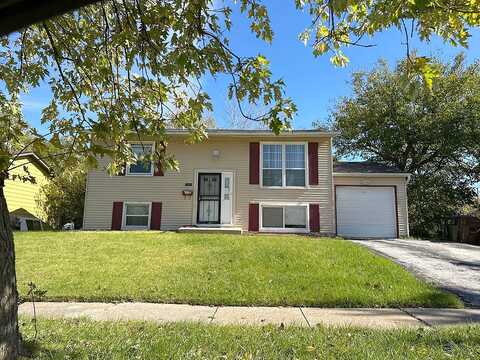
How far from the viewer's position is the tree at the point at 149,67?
2.98 meters

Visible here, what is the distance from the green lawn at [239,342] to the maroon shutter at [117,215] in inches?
398

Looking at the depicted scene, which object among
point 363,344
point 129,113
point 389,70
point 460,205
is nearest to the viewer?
point 363,344

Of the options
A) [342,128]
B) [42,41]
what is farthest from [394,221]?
[42,41]

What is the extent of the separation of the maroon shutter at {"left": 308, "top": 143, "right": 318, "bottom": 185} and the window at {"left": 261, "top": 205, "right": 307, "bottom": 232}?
1.09m

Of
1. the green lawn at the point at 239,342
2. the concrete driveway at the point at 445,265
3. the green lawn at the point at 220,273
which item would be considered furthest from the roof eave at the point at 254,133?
the green lawn at the point at 239,342

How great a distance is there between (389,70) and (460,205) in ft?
30.2

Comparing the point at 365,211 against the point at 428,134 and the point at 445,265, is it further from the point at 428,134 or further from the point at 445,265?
the point at 428,134

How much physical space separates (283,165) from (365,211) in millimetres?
3940

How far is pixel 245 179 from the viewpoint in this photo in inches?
579

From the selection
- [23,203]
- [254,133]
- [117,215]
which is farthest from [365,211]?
[23,203]

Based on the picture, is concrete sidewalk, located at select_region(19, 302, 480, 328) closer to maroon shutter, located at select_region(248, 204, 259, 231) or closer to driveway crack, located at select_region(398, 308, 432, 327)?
driveway crack, located at select_region(398, 308, 432, 327)

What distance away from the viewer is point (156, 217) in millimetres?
14617

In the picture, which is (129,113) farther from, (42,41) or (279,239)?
(279,239)

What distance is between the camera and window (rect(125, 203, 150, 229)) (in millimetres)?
14789
